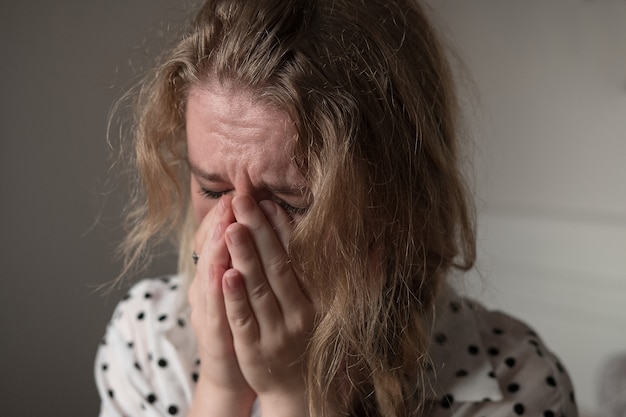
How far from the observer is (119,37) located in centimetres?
129

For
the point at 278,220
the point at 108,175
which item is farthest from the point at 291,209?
the point at 108,175

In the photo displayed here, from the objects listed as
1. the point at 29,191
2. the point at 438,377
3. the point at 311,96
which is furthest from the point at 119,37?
the point at 438,377

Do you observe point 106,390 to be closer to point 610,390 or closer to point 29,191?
point 29,191

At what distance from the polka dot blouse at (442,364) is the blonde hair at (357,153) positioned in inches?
2.3

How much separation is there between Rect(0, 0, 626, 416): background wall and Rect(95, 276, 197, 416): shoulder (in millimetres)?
216

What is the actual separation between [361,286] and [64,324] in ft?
2.50

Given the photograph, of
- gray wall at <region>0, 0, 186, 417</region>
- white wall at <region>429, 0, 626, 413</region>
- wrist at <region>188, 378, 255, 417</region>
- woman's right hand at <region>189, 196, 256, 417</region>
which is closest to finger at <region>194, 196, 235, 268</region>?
woman's right hand at <region>189, 196, 256, 417</region>

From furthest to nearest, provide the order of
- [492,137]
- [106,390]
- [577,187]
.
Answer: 1. [492,137]
2. [577,187]
3. [106,390]

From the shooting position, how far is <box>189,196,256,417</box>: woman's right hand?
0.78 meters

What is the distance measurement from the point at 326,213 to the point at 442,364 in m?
0.30

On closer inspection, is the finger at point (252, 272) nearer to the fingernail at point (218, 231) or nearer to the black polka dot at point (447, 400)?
the fingernail at point (218, 231)

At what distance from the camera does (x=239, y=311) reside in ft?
2.54

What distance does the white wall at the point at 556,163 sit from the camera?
4.32 ft

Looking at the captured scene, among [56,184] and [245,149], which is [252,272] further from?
[56,184]
